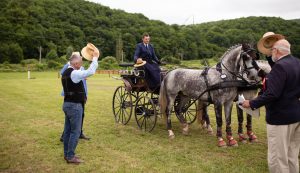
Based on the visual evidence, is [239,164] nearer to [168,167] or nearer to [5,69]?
[168,167]

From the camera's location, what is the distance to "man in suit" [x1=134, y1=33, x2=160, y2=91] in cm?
844

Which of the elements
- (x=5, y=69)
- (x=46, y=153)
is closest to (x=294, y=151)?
(x=46, y=153)

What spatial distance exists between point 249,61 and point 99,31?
9066 cm

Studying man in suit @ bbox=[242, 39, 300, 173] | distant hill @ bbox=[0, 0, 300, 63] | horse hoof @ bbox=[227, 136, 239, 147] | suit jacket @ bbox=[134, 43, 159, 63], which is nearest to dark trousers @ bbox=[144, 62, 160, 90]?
suit jacket @ bbox=[134, 43, 159, 63]

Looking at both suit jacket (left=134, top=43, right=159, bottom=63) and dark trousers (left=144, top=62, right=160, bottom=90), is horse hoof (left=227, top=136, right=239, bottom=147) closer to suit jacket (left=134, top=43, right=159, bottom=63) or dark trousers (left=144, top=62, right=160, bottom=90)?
dark trousers (left=144, top=62, right=160, bottom=90)

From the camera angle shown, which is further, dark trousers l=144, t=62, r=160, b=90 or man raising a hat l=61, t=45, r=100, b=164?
dark trousers l=144, t=62, r=160, b=90

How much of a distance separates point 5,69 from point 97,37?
161ft

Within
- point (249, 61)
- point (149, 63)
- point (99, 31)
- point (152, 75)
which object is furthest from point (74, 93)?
point (99, 31)

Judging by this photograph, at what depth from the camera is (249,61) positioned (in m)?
6.62

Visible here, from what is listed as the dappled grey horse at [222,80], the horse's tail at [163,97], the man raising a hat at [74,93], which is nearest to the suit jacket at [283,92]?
the dappled grey horse at [222,80]

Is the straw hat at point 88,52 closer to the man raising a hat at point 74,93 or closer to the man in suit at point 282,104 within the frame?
the man raising a hat at point 74,93

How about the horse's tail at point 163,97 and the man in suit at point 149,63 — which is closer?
the horse's tail at point 163,97

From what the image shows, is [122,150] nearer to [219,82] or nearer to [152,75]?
[152,75]

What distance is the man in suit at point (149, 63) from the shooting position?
27.7 ft
